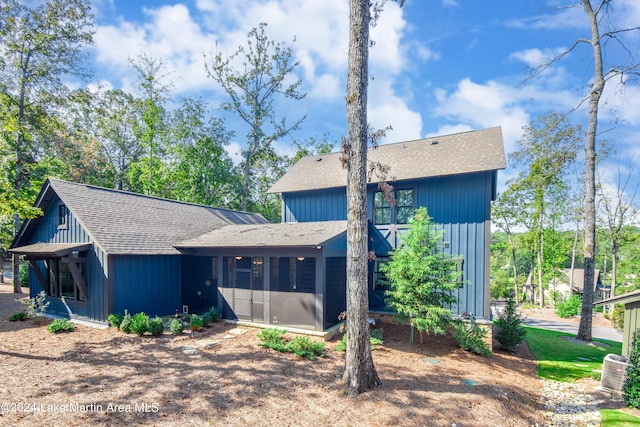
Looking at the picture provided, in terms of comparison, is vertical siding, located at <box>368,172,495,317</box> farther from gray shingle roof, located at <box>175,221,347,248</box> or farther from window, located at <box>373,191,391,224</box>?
gray shingle roof, located at <box>175,221,347,248</box>

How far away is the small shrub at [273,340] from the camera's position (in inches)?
319

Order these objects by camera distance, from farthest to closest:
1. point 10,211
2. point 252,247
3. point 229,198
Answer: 1. point 229,198
2. point 252,247
3. point 10,211

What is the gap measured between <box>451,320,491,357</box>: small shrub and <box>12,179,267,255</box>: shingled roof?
36.0ft

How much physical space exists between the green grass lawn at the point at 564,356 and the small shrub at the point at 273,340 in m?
7.26

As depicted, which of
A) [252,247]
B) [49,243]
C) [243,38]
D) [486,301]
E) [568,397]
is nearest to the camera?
[568,397]

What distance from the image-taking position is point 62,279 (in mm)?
11578

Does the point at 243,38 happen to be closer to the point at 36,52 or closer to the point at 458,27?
the point at 36,52

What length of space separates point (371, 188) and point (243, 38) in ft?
65.4

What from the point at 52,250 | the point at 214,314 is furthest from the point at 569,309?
the point at 52,250

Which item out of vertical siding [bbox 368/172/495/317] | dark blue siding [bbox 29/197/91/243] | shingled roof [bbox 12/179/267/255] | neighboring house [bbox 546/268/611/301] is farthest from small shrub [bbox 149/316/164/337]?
neighboring house [bbox 546/268/611/301]

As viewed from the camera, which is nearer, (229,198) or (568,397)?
(568,397)

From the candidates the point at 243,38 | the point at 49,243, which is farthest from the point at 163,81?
the point at 49,243

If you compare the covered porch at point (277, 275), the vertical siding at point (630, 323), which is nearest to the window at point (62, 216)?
the covered porch at point (277, 275)

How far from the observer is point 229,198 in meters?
29.7
